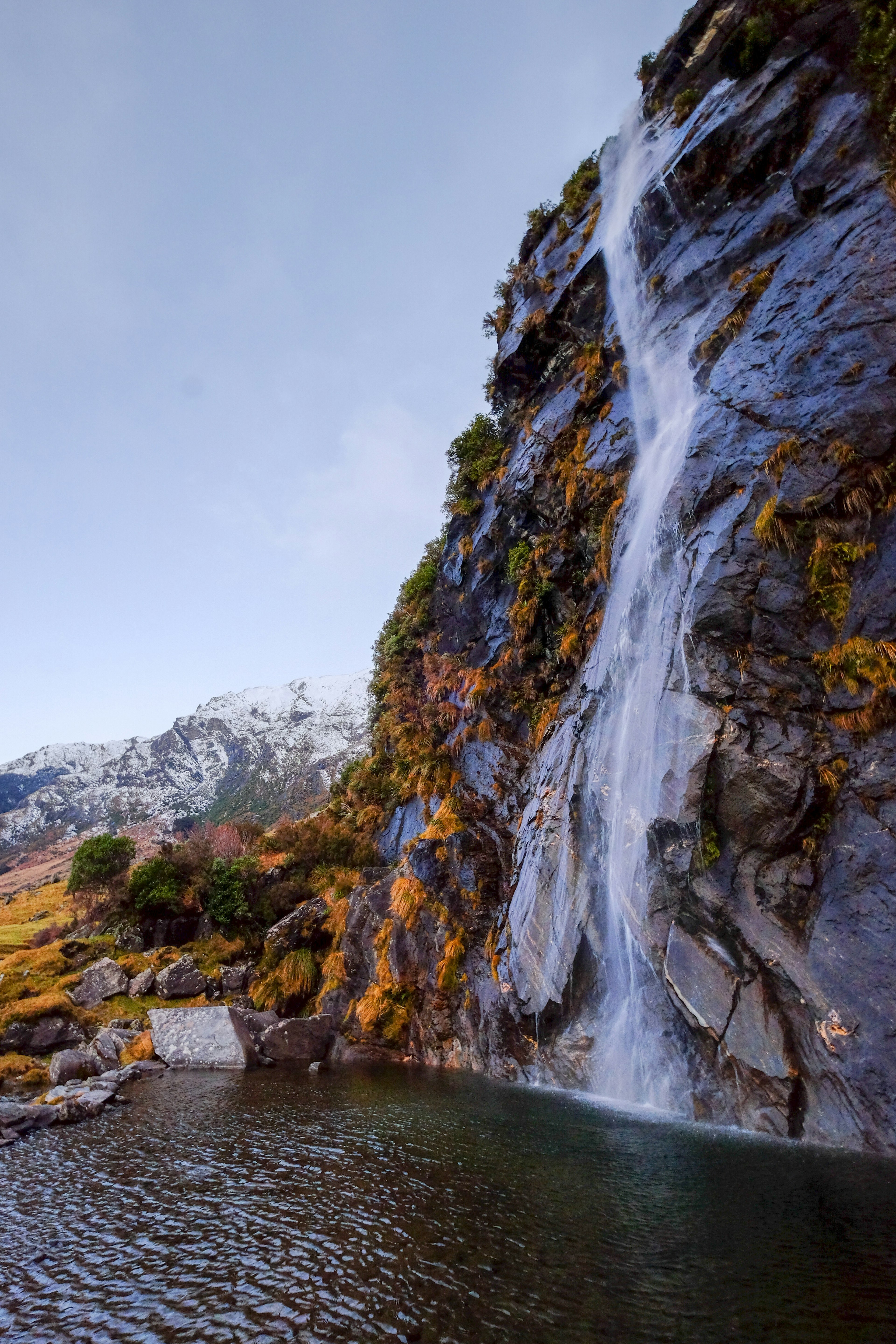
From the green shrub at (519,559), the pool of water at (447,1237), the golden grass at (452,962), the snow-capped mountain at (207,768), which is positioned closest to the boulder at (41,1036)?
the pool of water at (447,1237)

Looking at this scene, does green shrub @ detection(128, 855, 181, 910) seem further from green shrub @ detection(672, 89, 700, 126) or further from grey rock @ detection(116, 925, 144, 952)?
green shrub @ detection(672, 89, 700, 126)

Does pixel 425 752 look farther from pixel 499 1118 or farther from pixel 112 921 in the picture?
pixel 112 921

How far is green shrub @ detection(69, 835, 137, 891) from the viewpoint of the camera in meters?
30.4

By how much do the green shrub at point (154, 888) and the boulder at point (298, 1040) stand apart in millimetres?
10635

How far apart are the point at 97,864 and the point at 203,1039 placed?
1486 centimetres

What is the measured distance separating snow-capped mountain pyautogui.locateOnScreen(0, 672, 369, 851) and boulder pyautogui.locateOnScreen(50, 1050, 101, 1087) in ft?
197

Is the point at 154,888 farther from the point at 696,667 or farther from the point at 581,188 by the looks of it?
the point at 581,188

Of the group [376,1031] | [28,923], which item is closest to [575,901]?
[376,1031]

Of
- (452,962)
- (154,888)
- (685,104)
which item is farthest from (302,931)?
(685,104)

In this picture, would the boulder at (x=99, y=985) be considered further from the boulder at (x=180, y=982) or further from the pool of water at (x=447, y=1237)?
the pool of water at (x=447, y=1237)

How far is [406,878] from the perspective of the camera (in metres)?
22.9

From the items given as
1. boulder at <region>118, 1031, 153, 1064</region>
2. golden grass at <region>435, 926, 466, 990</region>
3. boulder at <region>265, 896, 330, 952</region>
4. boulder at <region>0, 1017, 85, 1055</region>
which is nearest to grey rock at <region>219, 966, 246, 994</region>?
boulder at <region>265, 896, 330, 952</region>

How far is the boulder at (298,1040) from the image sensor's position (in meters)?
20.3

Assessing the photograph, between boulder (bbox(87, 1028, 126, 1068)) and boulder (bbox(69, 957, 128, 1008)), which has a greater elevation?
boulder (bbox(69, 957, 128, 1008))
